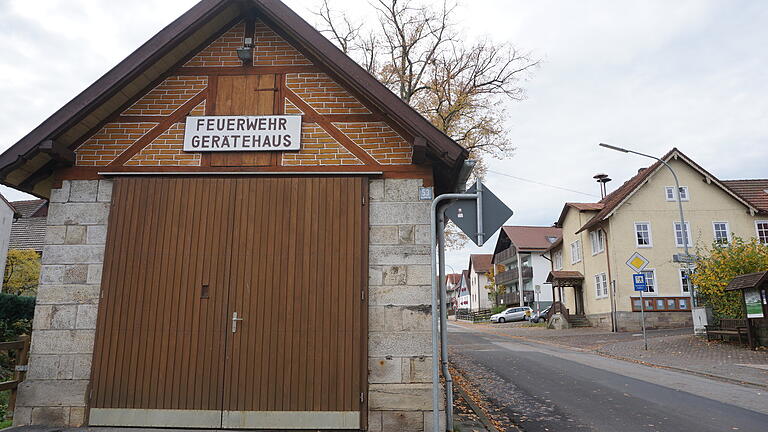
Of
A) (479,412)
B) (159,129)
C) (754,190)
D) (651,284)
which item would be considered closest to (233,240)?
(159,129)

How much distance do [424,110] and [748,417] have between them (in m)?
13.9

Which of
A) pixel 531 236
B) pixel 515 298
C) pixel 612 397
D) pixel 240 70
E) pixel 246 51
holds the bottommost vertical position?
pixel 612 397

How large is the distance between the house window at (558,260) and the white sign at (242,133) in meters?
36.9

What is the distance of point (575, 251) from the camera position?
36.5 meters

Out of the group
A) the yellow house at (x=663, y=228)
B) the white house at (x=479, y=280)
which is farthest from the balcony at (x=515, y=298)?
the yellow house at (x=663, y=228)

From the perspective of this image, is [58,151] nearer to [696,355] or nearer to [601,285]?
[696,355]

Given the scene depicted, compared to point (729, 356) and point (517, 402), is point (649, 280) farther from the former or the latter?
point (517, 402)

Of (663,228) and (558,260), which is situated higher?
(663,228)

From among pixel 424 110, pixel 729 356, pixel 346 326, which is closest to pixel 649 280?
pixel 729 356

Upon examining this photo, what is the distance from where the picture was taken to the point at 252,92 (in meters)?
7.40

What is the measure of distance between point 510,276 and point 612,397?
1924 inches

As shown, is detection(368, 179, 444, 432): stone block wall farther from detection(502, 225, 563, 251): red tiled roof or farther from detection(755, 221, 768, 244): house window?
detection(502, 225, 563, 251): red tiled roof

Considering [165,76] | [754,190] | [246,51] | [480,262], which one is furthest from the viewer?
[480,262]

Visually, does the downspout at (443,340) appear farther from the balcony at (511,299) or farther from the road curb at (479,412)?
the balcony at (511,299)
